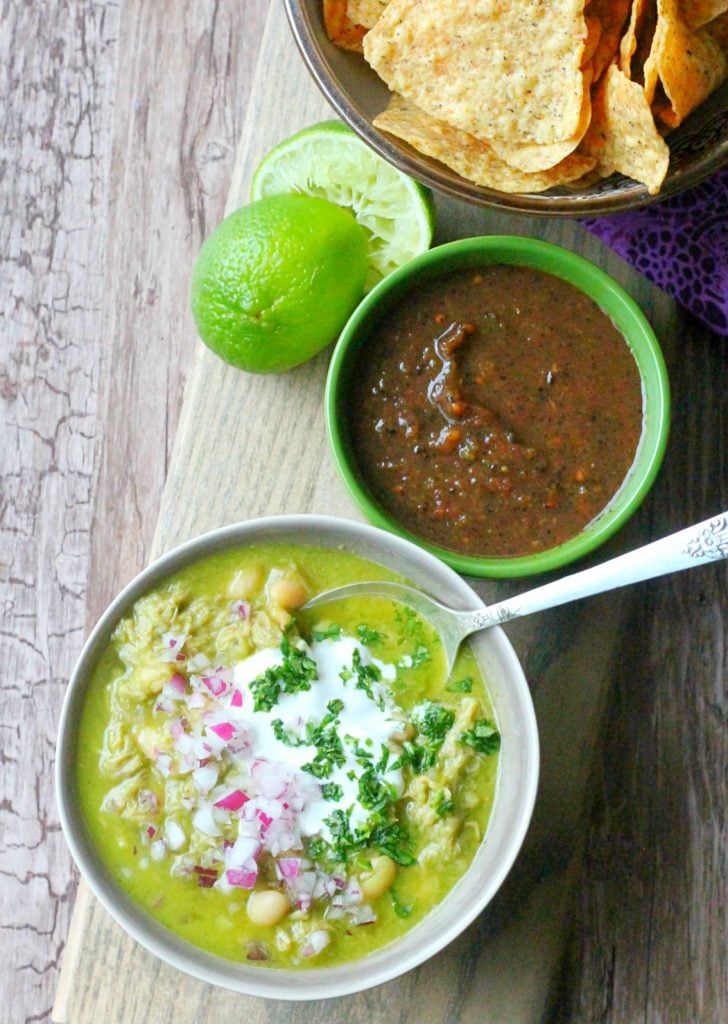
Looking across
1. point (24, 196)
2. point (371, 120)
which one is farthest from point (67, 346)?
point (371, 120)

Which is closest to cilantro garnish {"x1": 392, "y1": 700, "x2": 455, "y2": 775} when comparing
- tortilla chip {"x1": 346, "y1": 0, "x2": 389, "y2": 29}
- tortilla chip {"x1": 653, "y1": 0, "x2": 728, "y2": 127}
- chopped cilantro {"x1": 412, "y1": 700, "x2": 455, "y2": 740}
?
chopped cilantro {"x1": 412, "y1": 700, "x2": 455, "y2": 740}

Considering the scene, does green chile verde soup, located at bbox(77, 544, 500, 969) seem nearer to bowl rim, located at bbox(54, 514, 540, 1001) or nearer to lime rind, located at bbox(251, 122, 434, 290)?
bowl rim, located at bbox(54, 514, 540, 1001)

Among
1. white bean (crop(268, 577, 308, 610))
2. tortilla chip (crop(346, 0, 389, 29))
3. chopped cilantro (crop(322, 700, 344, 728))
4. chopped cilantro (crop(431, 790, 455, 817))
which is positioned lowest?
chopped cilantro (crop(431, 790, 455, 817))

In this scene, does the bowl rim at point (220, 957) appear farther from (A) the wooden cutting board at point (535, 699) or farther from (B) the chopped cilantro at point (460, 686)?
(A) the wooden cutting board at point (535, 699)

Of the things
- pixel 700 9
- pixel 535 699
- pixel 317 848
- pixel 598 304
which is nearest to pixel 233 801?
pixel 317 848

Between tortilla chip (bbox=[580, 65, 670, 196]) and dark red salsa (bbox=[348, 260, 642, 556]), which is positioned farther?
dark red salsa (bbox=[348, 260, 642, 556])
